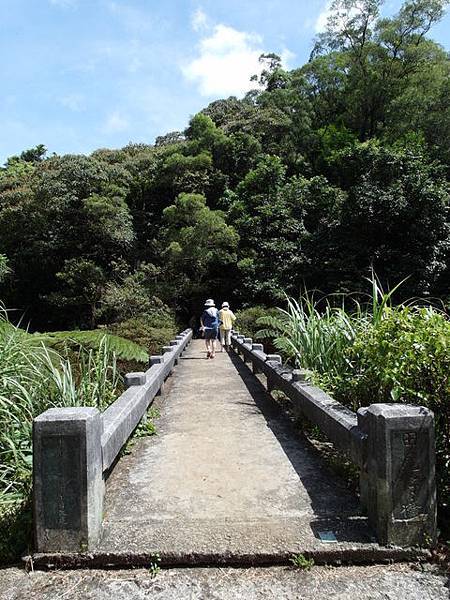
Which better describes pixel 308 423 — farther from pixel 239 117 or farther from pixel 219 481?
pixel 239 117

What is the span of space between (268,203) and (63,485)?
→ 23323 millimetres

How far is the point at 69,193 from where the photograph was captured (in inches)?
923

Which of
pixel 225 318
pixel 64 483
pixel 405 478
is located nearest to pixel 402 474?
pixel 405 478

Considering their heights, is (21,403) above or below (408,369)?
below

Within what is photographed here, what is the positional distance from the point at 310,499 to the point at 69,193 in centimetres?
2267

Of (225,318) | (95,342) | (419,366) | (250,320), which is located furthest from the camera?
(250,320)

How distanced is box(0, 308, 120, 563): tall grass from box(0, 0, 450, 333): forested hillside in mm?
13437

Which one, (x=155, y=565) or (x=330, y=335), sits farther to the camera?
(x=330, y=335)

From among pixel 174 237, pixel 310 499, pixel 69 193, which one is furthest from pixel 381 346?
pixel 69 193

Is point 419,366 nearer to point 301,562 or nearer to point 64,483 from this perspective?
point 301,562

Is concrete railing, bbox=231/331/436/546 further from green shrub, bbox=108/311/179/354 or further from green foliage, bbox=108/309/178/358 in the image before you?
green shrub, bbox=108/311/179/354

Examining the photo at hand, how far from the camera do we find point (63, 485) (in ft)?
8.51

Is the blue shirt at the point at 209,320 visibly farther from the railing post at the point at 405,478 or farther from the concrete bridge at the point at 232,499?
the railing post at the point at 405,478

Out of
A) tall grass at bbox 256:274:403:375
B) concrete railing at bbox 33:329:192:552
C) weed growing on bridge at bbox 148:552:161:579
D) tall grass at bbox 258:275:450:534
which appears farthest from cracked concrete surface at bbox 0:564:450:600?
tall grass at bbox 256:274:403:375
